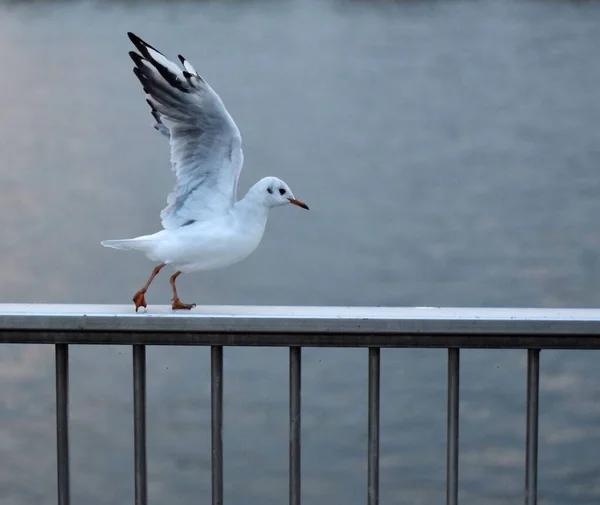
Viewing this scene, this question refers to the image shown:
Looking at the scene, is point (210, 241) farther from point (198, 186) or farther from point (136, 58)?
point (136, 58)

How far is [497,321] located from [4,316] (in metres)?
0.50

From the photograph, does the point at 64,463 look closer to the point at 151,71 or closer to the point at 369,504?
the point at 369,504

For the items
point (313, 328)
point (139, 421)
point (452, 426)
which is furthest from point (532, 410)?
point (139, 421)

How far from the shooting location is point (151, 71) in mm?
1062

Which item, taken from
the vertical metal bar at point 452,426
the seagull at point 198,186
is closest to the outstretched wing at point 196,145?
the seagull at point 198,186

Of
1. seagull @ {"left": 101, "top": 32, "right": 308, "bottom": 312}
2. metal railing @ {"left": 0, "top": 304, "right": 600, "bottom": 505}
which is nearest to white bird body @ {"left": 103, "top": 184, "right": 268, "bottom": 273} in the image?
seagull @ {"left": 101, "top": 32, "right": 308, "bottom": 312}

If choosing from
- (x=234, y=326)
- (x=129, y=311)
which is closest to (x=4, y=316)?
(x=129, y=311)

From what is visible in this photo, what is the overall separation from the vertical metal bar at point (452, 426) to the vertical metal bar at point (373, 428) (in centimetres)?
7

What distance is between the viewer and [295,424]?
0.85 meters

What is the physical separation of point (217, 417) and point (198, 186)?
1.31ft

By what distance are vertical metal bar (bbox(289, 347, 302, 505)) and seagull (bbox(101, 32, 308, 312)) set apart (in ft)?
0.66

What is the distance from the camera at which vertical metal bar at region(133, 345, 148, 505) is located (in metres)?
0.85

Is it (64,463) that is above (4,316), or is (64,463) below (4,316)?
below

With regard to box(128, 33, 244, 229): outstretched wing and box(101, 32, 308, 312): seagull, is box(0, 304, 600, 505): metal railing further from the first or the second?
box(128, 33, 244, 229): outstretched wing
